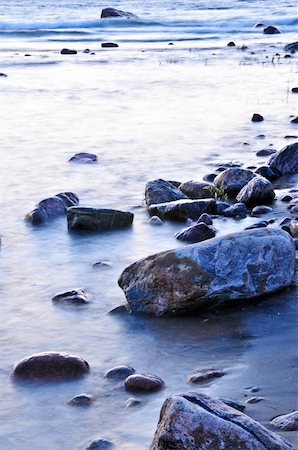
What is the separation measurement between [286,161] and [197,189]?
3.66 feet

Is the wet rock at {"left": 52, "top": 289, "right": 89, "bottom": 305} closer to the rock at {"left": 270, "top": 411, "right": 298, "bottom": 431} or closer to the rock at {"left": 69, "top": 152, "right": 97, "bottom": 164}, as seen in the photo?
the rock at {"left": 270, "top": 411, "right": 298, "bottom": 431}

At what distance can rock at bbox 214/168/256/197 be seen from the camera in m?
6.90

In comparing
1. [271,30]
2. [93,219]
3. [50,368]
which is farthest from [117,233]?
[271,30]

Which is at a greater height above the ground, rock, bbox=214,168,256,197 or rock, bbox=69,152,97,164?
rock, bbox=214,168,256,197

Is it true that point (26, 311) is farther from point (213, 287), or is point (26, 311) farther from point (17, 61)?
point (17, 61)

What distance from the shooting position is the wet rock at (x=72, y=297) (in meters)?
4.64

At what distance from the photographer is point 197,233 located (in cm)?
564

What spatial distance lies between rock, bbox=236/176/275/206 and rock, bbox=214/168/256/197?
270 millimetres

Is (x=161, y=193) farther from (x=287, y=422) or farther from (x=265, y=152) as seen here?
(x=287, y=422)

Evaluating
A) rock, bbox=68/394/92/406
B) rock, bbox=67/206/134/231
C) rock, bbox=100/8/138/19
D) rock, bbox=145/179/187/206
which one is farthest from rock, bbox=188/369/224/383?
rock, bbox=100/8/138/19

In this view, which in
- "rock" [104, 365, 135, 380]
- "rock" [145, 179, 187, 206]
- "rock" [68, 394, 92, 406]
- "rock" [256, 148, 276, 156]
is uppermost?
"rock" [68, 394, 92, 406]

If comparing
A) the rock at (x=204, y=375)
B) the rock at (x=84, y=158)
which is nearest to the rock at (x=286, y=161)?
the rock at (x=84, y=158)

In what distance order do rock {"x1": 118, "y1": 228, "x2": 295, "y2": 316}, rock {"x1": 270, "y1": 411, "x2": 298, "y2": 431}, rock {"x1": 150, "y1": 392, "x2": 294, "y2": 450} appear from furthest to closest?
1. rock {"x1": 118, "y1": 228, "x2": 295, "y2": 316}
2. rock {"x1": 270, "y1": 411, "x2": 298, "y2": 431}
3. rock {"x1": 150, "y1": 392, "x2": 294, "y2": 450}

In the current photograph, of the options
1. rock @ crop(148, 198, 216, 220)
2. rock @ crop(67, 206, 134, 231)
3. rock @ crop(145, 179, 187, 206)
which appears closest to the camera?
rock @ crop(67, 206, 134, 231)
